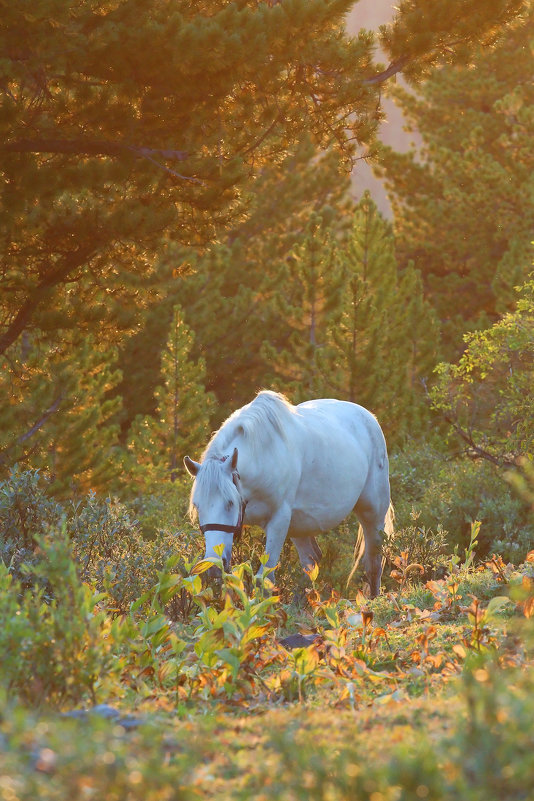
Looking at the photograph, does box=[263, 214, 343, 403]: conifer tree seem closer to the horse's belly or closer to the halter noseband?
the horse's belly

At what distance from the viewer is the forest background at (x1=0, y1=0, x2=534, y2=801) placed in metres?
3.49

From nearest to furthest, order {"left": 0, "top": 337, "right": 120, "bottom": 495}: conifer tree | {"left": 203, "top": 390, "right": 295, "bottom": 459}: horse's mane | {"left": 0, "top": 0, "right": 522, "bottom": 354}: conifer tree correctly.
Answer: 1. {"left": 203, "top": 390, "right": 295, "bottom": 459}: horse's mane
2. {"left": 0, "top": 0, "right": 522, "bottom": 354}: conifer tree
3. {"left": 0, "top": 337, "right": 120, "bottom": 495}: conifer tree

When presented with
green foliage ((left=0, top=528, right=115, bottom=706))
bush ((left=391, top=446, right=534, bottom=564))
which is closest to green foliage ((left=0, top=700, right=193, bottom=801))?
green foliage ((left=0, top=528, right=115, bottom=706))

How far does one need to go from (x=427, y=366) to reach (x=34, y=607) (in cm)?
2292

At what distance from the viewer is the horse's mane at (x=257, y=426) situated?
7000 millimetres

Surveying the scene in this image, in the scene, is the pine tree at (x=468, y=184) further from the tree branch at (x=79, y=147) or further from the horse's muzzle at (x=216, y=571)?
the horse's muzzle at (x=216, y=571)

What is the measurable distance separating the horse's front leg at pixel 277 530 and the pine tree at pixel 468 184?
2145 centimetres

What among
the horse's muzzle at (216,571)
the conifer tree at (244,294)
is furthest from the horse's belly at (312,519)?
the conifer tree at (244,294)

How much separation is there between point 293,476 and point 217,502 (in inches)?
48.3

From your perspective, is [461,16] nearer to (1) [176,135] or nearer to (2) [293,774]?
(1) [176,135]

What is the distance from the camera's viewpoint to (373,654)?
14.8 ft

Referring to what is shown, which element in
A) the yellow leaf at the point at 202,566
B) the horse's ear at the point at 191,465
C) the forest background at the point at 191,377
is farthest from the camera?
the horse's ear at the point at 191,465

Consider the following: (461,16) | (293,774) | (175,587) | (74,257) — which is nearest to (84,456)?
(74,257)

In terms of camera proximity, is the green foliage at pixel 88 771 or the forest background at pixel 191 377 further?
the forest background at pixel 191 377
